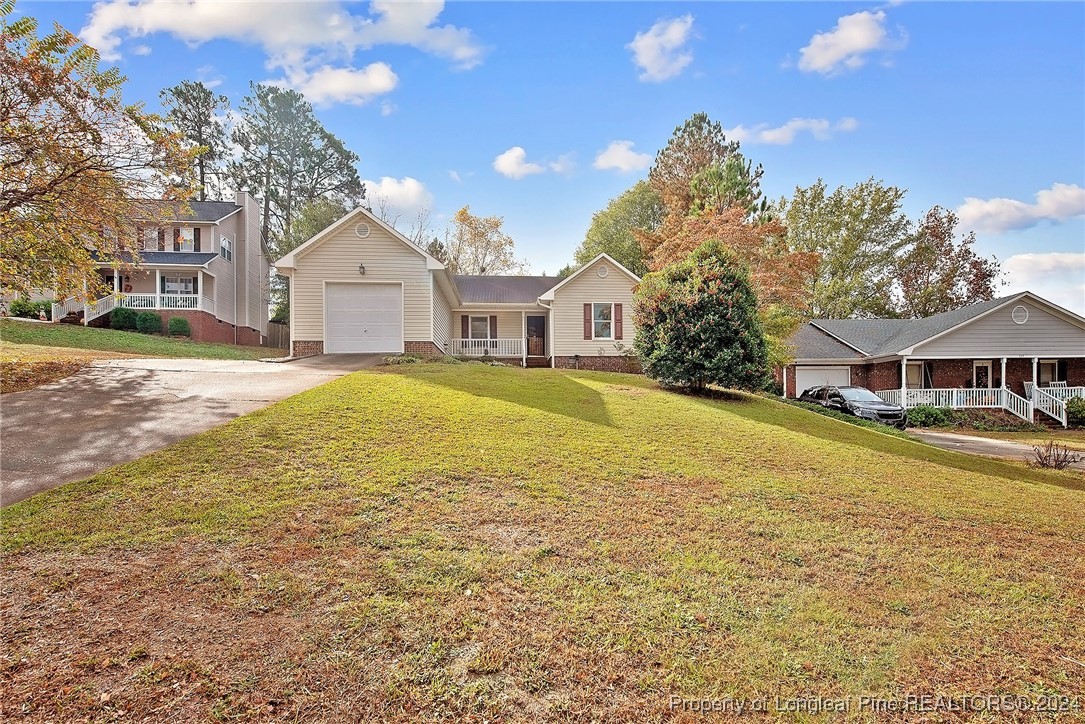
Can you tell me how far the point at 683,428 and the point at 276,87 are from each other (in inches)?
1679

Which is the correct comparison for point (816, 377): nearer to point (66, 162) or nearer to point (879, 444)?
point (879, 444)

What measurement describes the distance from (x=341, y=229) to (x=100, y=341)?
10.0m

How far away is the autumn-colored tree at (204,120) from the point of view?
35.7m

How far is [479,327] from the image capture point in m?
25.0

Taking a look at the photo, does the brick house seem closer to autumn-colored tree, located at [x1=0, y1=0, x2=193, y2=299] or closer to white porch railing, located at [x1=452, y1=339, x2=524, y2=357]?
white porch railing, located at [x1=452, y1=339, x2=524, y2=357]

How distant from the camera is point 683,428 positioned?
8.51 meters

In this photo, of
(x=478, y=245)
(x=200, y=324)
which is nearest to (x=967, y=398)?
(x=478, y=245)

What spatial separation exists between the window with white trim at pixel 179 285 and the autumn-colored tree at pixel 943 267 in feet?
150

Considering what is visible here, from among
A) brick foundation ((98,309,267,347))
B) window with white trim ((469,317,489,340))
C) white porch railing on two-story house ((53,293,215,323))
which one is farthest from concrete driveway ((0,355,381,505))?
white porch railing on two-story house ((53,293,215,323))

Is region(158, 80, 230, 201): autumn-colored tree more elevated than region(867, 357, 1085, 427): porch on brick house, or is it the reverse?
region(158, 80, 230, 201): autumn-colored tree

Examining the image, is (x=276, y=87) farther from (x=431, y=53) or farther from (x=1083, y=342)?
(x=1083, y=342)

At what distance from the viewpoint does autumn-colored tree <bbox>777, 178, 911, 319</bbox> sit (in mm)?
35344

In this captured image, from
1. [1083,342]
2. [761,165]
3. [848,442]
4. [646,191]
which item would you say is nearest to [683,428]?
[848,442]

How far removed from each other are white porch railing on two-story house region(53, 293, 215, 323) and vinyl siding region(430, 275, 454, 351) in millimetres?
12662
